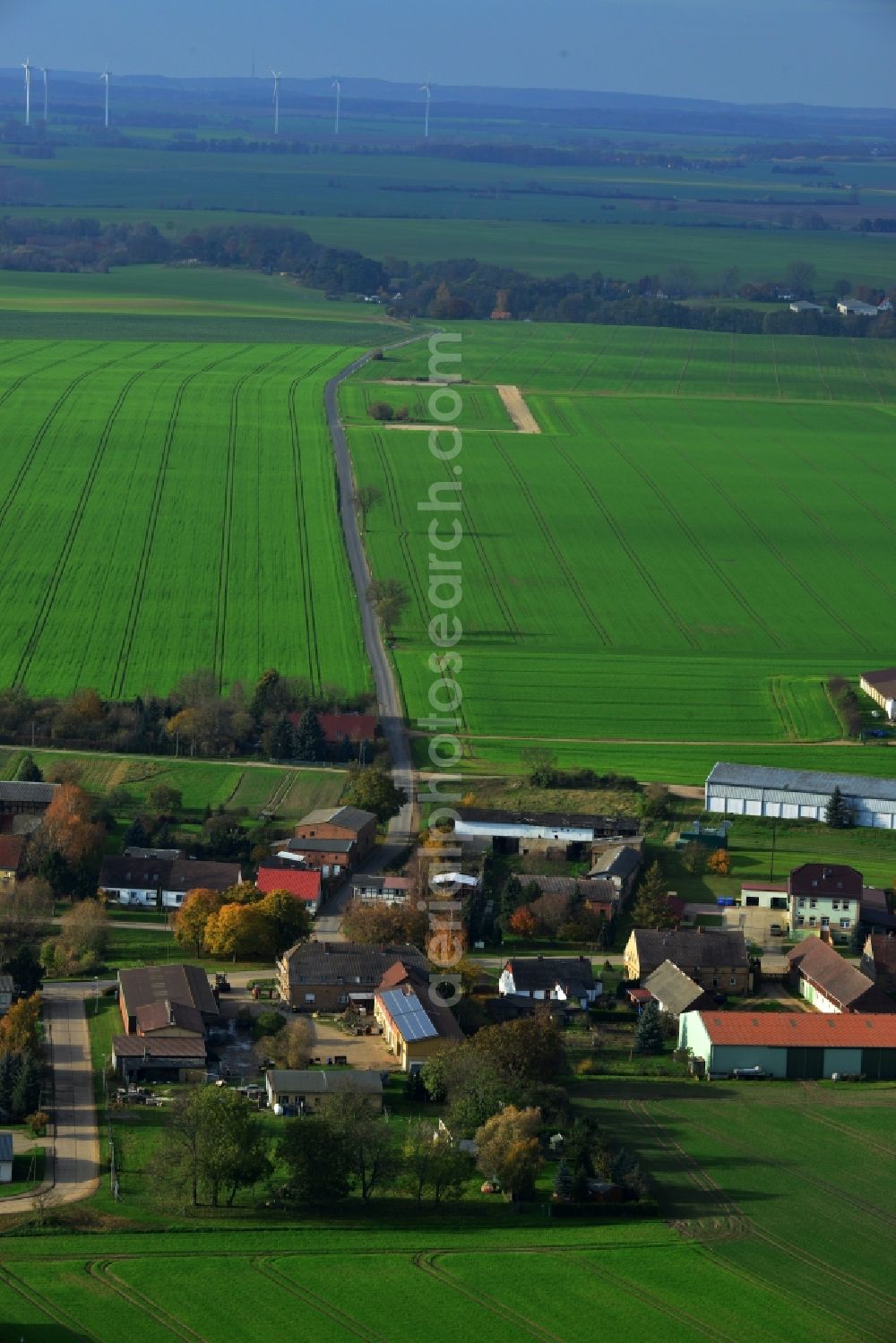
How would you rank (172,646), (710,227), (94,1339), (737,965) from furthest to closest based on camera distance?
(710,227)
(172,646)
(737,965)
(94,1339)

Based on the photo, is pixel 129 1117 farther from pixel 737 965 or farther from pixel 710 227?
pixel 710 227

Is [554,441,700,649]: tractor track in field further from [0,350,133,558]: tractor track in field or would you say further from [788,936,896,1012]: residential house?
[788,936,896,1012]: residential house

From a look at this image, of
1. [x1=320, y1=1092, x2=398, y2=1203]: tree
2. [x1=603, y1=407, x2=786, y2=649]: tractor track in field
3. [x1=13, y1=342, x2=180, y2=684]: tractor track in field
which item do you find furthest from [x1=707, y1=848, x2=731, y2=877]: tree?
[x1=13, y1=342, x2=180, y2=684]: tractor track in field

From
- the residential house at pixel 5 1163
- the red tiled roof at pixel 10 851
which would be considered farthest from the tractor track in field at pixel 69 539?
the residential house at pixel 5 1163

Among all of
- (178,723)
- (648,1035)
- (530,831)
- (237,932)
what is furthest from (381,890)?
(178,723)

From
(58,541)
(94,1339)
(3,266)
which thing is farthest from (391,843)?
(3,266)

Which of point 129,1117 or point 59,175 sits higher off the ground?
point 59,175
